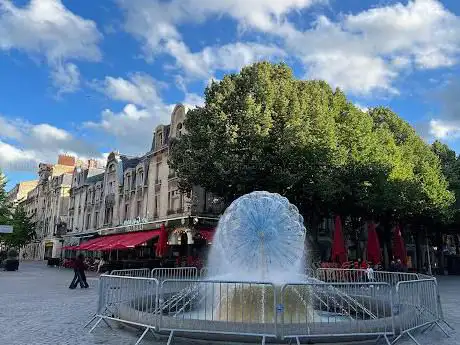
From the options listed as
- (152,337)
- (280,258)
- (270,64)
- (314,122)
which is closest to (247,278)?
(280,258)

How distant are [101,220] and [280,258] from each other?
4287 centimetres

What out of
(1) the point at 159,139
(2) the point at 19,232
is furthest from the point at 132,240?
(2) the point at 19,232

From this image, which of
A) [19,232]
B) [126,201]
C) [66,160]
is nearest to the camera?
[126,201]

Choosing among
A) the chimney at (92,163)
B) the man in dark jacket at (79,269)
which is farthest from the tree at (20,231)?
the man in dark jacket at (79,269)

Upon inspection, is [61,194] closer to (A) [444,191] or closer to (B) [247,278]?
(A) [444,191]

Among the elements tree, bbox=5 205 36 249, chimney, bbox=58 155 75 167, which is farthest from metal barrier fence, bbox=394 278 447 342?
chimney, bbox=58 155 75 167

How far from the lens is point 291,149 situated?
24.6m

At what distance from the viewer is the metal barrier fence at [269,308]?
8.20 m

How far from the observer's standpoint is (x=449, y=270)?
1841 inches

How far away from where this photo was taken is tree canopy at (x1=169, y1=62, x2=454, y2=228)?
2466 cm

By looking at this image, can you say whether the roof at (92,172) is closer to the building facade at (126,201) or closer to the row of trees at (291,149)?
the building facade at (126,201)

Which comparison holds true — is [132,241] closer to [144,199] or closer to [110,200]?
[144,199]

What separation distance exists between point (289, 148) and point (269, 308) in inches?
628

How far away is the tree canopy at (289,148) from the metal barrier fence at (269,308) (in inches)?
540
